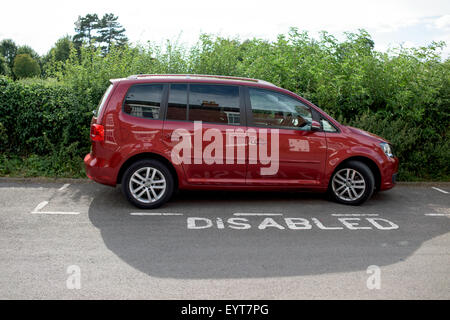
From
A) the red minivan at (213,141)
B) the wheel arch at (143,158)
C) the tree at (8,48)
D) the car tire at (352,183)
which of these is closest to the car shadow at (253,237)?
the car tire at (352,183)

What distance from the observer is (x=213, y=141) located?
734 cm

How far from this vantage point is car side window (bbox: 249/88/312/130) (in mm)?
7531

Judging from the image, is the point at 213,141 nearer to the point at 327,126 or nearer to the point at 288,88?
the point at 327,126

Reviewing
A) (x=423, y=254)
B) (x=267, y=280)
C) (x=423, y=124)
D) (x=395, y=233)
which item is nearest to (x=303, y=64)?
(x=423, y=124)

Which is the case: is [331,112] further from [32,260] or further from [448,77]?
[32,260]

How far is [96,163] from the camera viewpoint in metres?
7.36

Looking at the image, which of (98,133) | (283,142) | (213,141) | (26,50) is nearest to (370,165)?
(283,142)

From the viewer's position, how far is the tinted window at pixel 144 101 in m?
7.35

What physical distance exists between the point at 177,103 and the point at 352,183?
301cm

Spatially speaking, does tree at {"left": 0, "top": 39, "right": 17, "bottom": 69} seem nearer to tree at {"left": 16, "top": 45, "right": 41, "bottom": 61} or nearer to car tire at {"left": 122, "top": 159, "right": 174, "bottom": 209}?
tree at {"left": 16, "top": 45, "right": 41, "bottom": 61}

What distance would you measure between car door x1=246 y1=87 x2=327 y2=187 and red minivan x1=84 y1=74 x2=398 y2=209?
2cm

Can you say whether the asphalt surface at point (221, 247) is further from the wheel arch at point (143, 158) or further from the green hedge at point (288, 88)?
the green hedge at point (288, 88)

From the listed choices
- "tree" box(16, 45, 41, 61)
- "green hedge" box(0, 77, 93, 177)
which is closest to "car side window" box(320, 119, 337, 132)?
"green hedge" box(0, 77, 93, 177)

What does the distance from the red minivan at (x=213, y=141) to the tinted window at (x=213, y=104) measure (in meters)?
0.01
